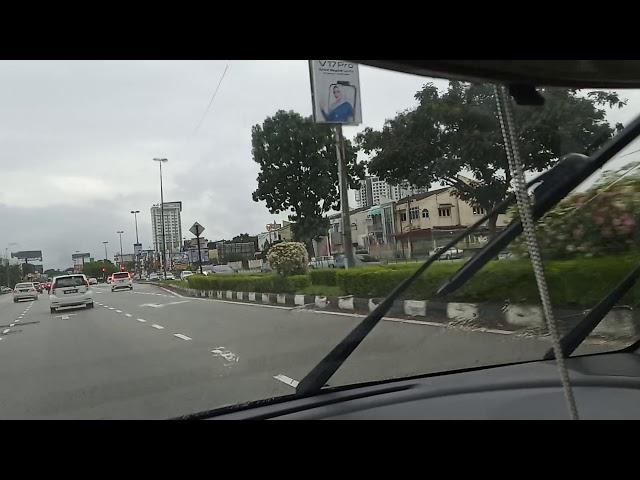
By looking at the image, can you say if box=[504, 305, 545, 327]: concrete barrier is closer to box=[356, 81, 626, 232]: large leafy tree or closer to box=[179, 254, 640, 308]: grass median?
box=[179, 254, 640, 308]: grass median

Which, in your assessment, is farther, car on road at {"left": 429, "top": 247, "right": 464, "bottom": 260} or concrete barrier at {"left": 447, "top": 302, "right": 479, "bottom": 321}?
concrete barrier at {"left": 447, "top": 302, "right": 479, "bottom": 321}

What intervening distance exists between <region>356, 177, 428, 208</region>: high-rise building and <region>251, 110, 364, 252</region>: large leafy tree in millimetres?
78

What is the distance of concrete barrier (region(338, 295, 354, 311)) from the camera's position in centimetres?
529

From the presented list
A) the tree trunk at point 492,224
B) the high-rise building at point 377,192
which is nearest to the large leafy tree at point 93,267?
the high-rise building at point 377,192

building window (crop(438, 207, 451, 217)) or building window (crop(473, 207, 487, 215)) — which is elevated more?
building window (crop(438, 207, 451, 217))

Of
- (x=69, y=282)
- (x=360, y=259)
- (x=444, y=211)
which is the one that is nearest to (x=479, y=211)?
(x=444, y=211)

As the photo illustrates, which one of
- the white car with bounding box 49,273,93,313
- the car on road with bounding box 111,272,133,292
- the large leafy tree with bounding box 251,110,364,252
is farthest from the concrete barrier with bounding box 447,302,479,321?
the car on road with bounding box 111,272,133,292

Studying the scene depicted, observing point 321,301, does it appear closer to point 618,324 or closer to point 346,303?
point 346,303

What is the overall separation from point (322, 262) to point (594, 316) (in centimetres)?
232

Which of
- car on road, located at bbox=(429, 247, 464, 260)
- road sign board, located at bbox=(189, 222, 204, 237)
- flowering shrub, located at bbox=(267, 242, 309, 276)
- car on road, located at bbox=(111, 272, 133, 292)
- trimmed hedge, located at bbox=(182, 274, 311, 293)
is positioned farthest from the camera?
car on road, located at bbox=(111, 272, 133, 292)
